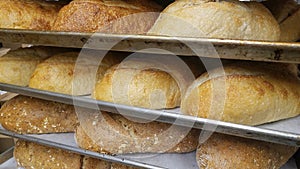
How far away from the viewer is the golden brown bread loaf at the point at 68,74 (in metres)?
0.97

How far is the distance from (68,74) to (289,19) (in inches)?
28.3

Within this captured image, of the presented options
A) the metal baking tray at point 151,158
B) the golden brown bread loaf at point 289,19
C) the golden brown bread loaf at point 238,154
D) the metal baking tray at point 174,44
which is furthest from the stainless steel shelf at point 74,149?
the golden brown bread loaf at point 289,19

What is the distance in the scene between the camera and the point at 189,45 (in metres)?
0.68

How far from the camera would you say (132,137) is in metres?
0.96

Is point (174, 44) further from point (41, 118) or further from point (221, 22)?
point (41, 118)

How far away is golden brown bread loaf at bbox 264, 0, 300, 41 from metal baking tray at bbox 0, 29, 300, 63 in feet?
0.91

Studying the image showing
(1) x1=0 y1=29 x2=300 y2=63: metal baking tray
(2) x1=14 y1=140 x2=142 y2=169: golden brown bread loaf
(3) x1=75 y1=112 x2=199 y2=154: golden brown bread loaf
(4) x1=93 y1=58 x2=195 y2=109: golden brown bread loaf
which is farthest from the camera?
(2) x1=14 y1=140 x2=142 y2=169: golden brown bread loaf

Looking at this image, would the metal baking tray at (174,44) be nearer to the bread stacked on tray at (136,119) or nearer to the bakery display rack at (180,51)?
the bakery display rack at (180,51)

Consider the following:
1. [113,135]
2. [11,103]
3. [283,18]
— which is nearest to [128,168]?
[113,135]

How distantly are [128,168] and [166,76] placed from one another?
370 mm

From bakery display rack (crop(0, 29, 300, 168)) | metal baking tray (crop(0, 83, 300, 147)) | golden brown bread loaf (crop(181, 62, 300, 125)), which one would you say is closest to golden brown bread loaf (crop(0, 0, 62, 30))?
bakery display rack (crop(0, 29, 300, 168))

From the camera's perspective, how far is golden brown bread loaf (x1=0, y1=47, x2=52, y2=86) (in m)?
1.05

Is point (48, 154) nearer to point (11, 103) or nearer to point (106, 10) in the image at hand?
point (11, 103)

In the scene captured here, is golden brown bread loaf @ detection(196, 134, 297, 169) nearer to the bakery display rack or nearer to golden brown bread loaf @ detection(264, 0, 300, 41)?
the bakery display rack
